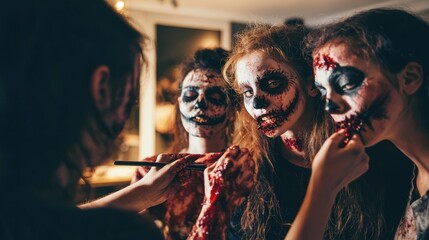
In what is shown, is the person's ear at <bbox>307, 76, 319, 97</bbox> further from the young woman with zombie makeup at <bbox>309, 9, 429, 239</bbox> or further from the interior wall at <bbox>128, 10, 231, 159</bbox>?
the interior wall at <bbox>128, 10, 231, 159</bbox>

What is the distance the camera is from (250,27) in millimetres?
1198

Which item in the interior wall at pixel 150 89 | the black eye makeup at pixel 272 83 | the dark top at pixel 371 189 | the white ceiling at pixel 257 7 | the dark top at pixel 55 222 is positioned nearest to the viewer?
the dark top at pixel 55 222

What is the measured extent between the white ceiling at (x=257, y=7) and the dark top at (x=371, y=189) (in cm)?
277

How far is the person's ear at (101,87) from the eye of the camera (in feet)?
2.11

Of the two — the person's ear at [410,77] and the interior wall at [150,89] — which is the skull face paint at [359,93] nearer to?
the person's ear at [410,77]

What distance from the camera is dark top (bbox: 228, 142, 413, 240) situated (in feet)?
3.01

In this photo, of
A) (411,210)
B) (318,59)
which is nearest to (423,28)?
(318,59)

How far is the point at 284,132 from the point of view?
107 cm

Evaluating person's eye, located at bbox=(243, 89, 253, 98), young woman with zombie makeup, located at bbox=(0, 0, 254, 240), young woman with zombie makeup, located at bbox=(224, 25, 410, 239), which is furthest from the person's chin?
young woman with zombie makeup, located at bbox=(0, 0, 254, 240)

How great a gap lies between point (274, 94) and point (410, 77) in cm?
35

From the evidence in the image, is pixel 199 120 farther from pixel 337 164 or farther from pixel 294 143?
pixel 337 164

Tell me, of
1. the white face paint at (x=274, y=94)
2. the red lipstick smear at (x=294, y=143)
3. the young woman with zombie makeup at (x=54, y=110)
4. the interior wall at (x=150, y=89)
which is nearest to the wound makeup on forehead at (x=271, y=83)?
the white face paint at (x=274, y=94)

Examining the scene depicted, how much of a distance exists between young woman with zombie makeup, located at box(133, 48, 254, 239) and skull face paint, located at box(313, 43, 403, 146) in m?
0.47

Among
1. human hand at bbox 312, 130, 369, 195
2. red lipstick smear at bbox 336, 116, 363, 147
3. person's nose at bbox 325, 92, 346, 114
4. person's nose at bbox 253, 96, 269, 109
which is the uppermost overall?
person's nose at bbox 253, 96, 269, 109
